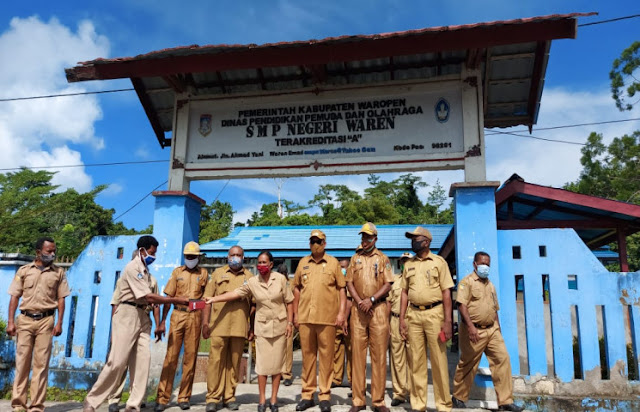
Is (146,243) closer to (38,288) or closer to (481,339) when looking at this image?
(38,288)

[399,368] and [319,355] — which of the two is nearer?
[319,355]

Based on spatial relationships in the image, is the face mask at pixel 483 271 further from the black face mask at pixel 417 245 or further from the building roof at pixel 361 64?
the building roof at pixel 361 64

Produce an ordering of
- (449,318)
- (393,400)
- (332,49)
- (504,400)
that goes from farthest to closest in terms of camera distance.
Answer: (332,49)
(393,400)
(504,400)
(449,318)

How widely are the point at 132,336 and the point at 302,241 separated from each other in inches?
545

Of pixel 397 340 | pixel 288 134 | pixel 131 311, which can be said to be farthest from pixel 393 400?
pixel 288 134

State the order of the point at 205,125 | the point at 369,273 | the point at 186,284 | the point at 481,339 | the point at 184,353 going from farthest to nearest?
1. the point at 205,125
2. the point at 186,284
3. the point at 184,353
4. the point at 481,339
5. the point at 369,273

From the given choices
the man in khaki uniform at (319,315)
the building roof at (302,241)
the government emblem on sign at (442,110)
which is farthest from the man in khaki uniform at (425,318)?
the building roof at (302,241)

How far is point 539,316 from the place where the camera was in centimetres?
502

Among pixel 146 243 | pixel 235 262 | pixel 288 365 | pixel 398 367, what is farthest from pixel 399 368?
pixel 146 243

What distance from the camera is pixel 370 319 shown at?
4.35m

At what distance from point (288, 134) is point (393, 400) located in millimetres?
3709

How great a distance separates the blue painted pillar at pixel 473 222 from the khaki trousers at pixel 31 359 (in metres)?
4.66

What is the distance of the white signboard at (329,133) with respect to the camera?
19.2 ft

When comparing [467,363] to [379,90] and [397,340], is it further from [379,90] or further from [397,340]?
[379,90]
